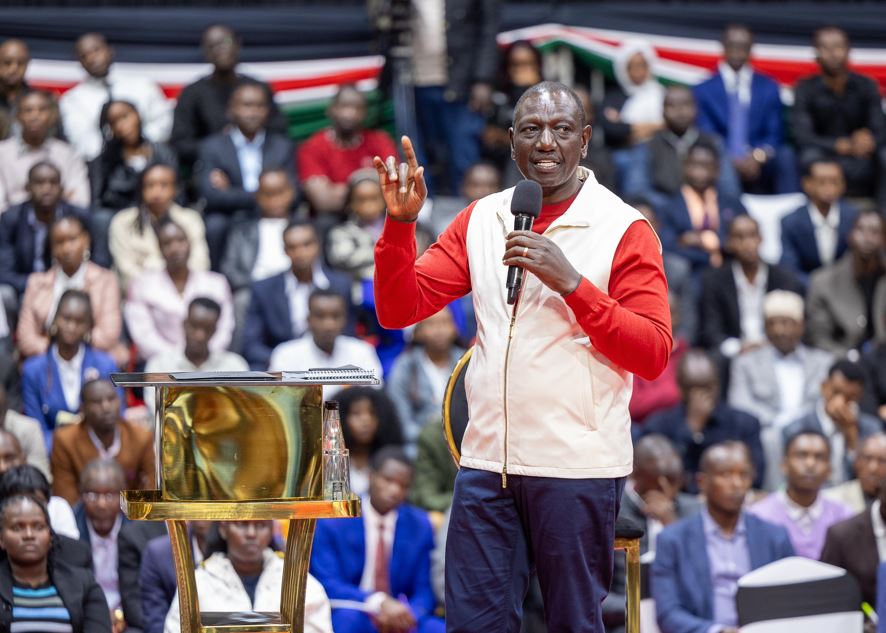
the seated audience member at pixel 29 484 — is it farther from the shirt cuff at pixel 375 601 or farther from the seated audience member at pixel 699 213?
the seated audience member at pixel 699 213

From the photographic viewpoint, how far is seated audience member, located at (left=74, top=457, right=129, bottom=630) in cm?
659

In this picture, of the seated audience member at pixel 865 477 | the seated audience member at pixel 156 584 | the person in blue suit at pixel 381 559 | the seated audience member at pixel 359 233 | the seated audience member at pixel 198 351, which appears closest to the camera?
the seated audience member at pixel 156 584

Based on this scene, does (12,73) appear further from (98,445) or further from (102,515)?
(102,515)

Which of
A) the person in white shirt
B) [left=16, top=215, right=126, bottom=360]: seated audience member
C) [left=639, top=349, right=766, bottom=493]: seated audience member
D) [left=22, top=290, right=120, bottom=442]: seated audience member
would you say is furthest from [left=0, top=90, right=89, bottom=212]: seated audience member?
[left=639, top=349, right=766, bottom=493]: seated audience member

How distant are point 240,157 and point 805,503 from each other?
4018 mm

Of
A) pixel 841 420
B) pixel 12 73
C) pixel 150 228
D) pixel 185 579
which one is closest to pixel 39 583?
pixel 185 579

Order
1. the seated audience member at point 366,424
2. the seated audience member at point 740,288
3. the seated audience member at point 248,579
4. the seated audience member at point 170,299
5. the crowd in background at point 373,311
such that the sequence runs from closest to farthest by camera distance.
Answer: the seated audience member at point 248,579 < the crowd in background at point 373,311 < the seated audience member at point 366,424 < the seated audience member at point 170,299 < the seated audience member at point 740,288

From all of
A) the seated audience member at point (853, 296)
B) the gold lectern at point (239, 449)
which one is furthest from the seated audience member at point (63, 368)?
the gold lectern at point (239, 449)

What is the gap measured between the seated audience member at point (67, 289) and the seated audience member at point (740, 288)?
3.35 m

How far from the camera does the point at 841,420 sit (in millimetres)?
7844

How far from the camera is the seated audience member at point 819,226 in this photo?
9477mm

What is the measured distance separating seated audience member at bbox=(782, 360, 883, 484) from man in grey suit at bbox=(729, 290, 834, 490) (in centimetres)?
28

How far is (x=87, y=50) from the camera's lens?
9.35 metres

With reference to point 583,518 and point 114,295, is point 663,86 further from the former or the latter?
point 583,518
